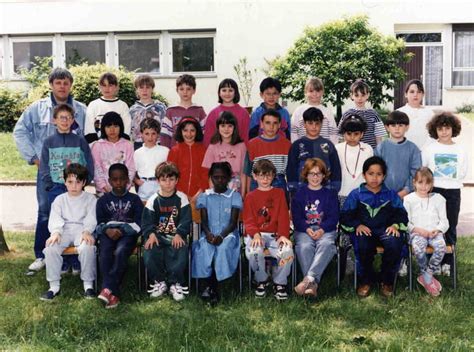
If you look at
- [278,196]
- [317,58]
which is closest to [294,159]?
[278,196]

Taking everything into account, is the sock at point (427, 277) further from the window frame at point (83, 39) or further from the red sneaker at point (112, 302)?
the window frame at point (83, 39)

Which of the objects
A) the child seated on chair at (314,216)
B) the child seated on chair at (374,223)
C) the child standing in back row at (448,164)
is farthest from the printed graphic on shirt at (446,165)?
the child seated on chair at (314,216)

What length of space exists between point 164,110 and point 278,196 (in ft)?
6.64

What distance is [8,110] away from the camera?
18125 mm

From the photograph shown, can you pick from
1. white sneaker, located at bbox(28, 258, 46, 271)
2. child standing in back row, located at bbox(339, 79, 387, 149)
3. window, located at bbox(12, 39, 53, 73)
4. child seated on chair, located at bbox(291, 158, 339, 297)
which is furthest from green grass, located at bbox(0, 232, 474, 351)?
window, located at bbox(12, 39, 53, 73)

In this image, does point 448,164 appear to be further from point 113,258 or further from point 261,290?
point 113,258

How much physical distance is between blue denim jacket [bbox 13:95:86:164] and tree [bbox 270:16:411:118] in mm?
9652

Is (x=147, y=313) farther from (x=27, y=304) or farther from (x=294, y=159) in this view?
(x=294, y=159)

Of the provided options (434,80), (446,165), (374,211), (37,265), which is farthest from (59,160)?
(434,80)

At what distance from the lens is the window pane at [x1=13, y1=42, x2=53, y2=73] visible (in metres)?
21.6

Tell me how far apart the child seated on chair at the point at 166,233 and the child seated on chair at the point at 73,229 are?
1.65 feet

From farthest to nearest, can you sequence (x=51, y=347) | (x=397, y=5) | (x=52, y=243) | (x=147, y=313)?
(x=397, y=5)
(x=52, y=243)
(x=147, y=313)
(x=51, y=347)

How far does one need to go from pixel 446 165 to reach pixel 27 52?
1820 cm

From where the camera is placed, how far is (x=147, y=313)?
530cm
